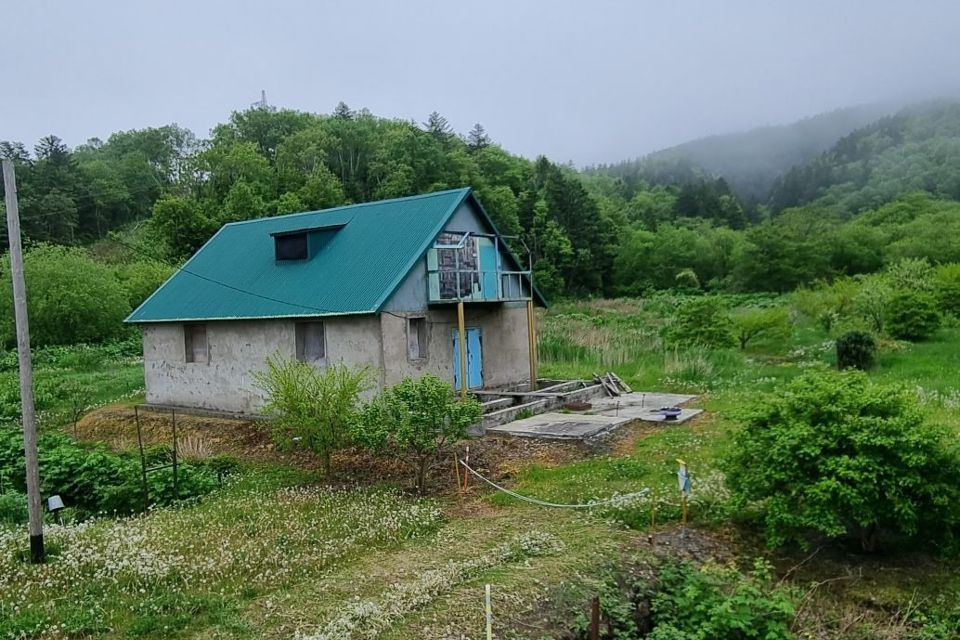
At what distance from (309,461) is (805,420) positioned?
10051 millimetres

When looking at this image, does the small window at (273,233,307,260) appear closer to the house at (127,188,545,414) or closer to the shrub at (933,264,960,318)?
the house at (127,188,545,414)

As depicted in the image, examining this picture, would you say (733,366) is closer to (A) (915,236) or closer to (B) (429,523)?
(B) (429,523)

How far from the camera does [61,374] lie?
29625 millimetres

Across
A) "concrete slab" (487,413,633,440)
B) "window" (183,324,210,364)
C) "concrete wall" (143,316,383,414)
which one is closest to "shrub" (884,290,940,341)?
"concrete slab" (487,413,633,440)

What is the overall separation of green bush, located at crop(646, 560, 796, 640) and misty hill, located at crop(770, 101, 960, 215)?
331 feet

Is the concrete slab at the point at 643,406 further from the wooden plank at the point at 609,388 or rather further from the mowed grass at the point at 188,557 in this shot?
the mowed grass at the point at 188,557

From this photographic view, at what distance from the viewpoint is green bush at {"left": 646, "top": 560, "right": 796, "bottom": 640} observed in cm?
725

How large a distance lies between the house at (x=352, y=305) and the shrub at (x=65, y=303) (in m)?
17.4

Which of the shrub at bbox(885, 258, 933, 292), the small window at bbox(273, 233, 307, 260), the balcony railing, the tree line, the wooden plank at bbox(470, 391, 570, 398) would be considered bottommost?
the wooden plank at bbox(470, 391, 570, 398)

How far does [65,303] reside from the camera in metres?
35.9

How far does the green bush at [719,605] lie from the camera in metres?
7.25

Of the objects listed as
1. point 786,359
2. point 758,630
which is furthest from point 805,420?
point 786,359

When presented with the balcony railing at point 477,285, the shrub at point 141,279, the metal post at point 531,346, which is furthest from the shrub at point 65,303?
the metal post at point 531,346

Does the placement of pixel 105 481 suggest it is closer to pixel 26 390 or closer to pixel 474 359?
pixel 26 390
